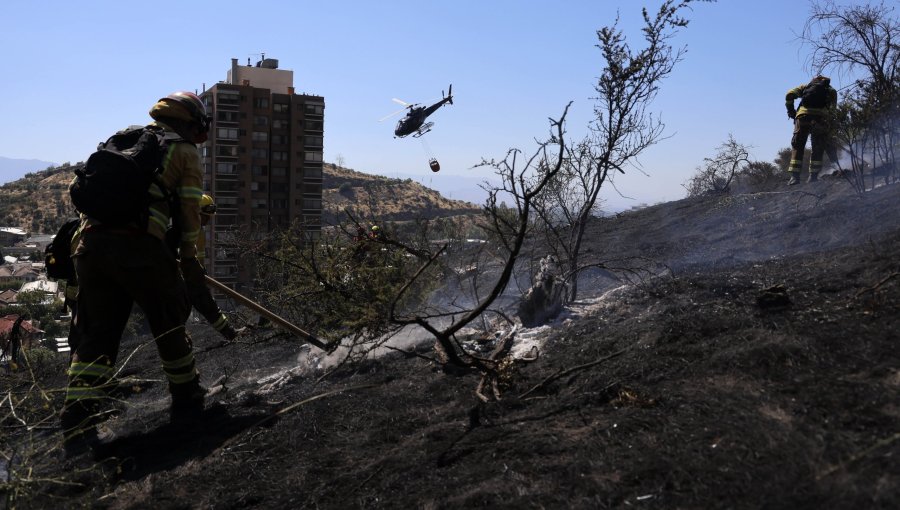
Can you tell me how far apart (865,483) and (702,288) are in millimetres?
2860

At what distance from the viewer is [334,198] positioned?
68.6 m

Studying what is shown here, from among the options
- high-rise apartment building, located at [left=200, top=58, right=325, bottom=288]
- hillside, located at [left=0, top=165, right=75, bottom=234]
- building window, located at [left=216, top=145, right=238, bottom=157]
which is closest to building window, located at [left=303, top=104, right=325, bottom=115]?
high-rise apartment building, located at [left=200, top=58, right=325, bottom=288]

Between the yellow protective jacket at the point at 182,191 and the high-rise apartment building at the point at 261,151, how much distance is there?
3011cm

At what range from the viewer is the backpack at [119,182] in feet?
13.6

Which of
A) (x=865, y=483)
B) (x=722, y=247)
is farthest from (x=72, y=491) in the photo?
(x=722, y=247)

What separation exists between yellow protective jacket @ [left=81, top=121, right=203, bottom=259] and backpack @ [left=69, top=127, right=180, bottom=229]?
0.20 feet

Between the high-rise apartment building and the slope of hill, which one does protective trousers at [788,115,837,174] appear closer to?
the high-rise apartment building

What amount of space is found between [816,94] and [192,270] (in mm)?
8305

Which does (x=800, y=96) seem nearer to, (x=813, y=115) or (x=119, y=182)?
(x=813, y=115)

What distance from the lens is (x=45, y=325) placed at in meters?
19.5

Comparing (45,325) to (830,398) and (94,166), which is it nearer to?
(94,166)

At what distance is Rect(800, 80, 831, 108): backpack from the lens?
9.33m

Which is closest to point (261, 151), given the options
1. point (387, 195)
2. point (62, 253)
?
point (62, 253)

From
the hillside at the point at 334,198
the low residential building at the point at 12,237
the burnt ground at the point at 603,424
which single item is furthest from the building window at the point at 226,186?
the burnt ground at the point at 603,424
